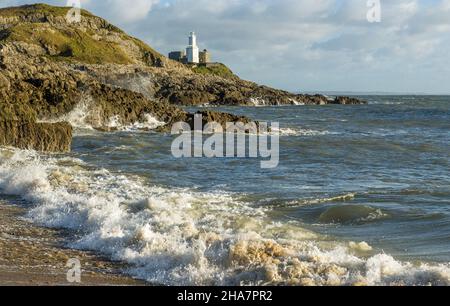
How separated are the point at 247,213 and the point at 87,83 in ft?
89.1

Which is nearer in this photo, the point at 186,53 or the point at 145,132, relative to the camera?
→ the point at 145,132

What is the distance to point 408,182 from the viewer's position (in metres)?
17.4

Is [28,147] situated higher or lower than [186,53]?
lower

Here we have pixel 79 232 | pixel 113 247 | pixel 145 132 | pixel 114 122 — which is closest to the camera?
pixel 113 247

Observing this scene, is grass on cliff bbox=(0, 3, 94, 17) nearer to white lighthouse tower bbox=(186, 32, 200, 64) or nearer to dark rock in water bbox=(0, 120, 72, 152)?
white lighthouse tower bbox=(186, 32, 200, 64)

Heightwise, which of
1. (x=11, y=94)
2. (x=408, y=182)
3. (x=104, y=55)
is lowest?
(x=408, y=182)

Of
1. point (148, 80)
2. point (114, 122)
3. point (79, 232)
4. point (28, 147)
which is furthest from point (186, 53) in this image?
point (79, 232)

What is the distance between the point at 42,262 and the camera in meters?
8.09

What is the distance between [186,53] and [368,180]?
5088 inches

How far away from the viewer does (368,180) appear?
17625 millimetres

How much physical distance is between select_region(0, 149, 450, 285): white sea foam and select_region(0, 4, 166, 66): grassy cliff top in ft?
295

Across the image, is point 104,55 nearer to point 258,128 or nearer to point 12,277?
point 258,128

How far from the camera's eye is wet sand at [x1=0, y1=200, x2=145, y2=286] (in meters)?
7.25

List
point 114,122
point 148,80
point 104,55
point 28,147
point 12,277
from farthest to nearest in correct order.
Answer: point 104,55, point 148,80, point 114,122, point 28,147, point 12,277
